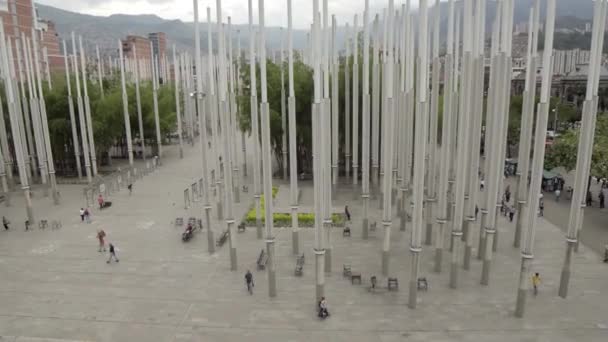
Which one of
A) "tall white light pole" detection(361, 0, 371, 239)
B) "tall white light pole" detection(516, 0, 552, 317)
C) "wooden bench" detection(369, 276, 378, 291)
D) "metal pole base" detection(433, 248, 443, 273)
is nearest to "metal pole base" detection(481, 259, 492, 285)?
"metal pole base" detection(433, 248, 443, 273)

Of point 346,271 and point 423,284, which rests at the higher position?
point 346,271

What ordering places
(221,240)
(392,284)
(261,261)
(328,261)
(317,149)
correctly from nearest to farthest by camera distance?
1. (317,149)
2. (392,284)
3. (328,261)
4. (261,261)
5. (221,240)

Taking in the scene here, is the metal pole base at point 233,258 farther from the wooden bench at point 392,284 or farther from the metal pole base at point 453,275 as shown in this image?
the metal pole base at point 453,275

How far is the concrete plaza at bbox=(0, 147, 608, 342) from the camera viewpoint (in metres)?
16.1

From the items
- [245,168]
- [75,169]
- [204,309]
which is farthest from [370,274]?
[75,169]

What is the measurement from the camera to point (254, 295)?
18734 mm

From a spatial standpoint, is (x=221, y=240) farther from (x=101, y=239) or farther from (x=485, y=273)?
(x=485, y=273)

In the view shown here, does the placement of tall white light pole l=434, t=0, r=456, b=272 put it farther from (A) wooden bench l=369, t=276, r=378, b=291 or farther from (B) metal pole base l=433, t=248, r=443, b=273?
(A) wooden bench l=369, t=276, r=378, b=291

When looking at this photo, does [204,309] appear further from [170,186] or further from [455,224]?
[170,186]

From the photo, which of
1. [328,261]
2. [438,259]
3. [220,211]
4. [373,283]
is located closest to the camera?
[373,283]

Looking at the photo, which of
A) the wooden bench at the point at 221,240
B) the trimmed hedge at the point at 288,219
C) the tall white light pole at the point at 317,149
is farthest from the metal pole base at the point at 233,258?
the trimmed hedge at the point at 288,219

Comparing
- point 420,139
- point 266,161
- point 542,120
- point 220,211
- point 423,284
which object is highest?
point 542,120

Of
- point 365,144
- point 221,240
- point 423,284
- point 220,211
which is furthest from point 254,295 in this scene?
point 365,144

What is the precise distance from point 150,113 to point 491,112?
3890cm
